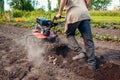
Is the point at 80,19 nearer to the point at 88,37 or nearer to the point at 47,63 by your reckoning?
the point at 88,37

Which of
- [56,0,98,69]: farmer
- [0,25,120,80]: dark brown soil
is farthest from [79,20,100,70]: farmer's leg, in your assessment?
[0,25,120,80]: dark brown soil

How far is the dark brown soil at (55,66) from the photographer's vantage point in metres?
6.03

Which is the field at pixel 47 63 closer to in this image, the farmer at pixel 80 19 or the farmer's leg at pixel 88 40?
the farmer's leg at pixel 88 40

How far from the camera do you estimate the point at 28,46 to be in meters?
8.09

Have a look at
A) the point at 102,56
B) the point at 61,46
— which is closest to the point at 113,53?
the point at 102,56

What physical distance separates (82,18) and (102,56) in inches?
53.3

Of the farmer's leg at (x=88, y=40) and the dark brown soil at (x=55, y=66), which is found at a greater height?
the farmer's leg at (x=88, y=40)

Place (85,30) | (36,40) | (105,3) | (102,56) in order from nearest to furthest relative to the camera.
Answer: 1. (85,30)
2. (102,56)
3. (36,40)
4. (105,3)

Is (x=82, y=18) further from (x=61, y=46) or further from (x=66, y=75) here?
(x=61, y=46)

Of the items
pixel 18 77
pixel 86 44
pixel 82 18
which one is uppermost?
pixel 82 18

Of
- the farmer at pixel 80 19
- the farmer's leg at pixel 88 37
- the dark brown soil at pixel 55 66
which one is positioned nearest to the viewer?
the dark brown soil at pixel 55 66

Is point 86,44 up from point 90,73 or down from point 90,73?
up

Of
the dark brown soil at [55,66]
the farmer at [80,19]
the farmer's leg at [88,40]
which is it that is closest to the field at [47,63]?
the dark brown soil at [55,66]

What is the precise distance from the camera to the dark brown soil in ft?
19.8
